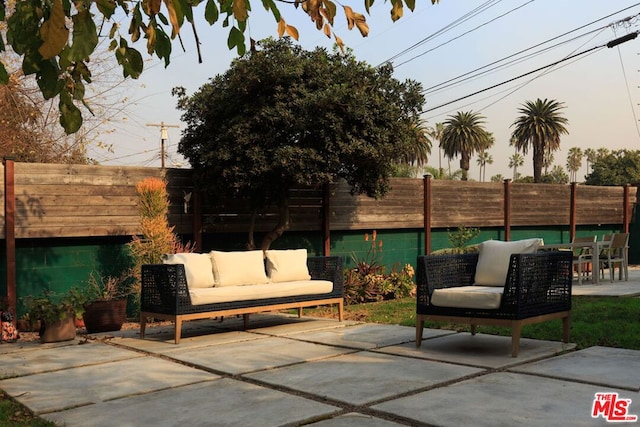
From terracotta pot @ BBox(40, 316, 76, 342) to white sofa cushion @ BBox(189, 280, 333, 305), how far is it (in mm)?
1329

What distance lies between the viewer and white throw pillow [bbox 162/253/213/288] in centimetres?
→ 654

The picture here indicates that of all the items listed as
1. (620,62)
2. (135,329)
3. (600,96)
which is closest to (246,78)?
(135,329)

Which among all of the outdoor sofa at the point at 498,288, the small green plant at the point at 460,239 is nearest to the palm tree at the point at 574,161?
the small green plant at the point at 460,239

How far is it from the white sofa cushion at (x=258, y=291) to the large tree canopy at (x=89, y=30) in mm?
3843

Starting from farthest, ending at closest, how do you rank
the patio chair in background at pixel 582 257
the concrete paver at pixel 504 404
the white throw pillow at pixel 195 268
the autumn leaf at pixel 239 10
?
the patio chair in background at pixel 582 257 → the white throw pillow at pixel 195 268 → the concrete paver at pixel 504 404 → the autumn leaf at pixel 239 10

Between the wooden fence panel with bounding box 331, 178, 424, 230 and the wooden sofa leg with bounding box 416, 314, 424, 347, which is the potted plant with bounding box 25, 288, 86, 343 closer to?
Answer: the wooden sofa leg with bounding box 416, 314, 424, 347

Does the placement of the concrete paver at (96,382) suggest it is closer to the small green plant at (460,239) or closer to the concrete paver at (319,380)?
the concrete paver at (319,380)

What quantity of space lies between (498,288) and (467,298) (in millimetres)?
645

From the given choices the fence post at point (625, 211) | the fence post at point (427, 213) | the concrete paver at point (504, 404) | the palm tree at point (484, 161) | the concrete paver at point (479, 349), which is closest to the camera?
the concrete paver at point (504, 404)

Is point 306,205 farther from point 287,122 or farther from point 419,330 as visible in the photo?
point 419,330

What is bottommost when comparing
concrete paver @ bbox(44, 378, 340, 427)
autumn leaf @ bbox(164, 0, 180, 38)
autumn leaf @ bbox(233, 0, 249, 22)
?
concrete paver @ bbox(44, 378, 340, 427)

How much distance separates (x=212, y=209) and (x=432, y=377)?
17.3ft

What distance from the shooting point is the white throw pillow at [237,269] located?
6.84m

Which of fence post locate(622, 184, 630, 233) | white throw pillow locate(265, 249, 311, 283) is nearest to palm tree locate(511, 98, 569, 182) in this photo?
fence post locate(622, 184, 630, 233)
